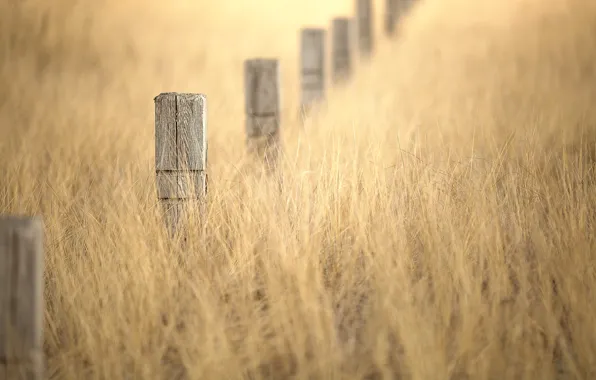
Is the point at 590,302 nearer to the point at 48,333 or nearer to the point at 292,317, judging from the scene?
the point at 292,317

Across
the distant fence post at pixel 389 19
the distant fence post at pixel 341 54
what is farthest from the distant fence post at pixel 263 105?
the distant fence post at pixel 389 19

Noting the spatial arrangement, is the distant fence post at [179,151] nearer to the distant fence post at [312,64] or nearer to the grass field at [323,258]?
the grass field at [323,258]

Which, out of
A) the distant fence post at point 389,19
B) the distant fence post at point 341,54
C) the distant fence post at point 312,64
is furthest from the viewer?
the distant fence post at point 389,19

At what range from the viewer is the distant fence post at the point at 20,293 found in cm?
178

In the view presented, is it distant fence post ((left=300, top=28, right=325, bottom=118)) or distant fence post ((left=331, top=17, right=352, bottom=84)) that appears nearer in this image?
distant fence post ((left=300, top=28, right=325, bottom=118))

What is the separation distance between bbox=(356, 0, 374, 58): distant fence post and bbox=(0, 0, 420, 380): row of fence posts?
7.54 ft

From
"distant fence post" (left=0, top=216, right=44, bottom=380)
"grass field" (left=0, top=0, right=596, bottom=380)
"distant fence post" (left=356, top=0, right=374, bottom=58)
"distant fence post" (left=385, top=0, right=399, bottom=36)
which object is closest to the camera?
"distant fence post" (left=0, top=216, right=44, bottom=380)

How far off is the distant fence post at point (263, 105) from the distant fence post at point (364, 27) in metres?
4.93

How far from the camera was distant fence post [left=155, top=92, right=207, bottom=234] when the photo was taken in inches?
128

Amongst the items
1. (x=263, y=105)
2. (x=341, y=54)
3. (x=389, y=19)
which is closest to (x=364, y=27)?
(x=389, y=19)

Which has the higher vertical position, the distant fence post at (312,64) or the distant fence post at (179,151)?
the distant fence post at (312,64)

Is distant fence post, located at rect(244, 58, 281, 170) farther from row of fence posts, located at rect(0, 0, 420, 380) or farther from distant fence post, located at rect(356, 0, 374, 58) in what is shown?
distant fence post, located at rect(356, 0, 374, 58)

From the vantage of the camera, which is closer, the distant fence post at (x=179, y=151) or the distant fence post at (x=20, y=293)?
the distant fence post at (x=20, y=293)

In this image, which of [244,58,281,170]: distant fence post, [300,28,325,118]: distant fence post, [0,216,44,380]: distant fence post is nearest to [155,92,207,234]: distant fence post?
[0,216,44,380]: distant fence post
